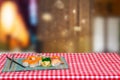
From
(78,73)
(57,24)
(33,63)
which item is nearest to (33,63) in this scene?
(33,63)

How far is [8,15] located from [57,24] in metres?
0.61

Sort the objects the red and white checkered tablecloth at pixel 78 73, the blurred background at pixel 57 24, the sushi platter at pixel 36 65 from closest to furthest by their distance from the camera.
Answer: the red and white checkered tablecloth at pixel 78 73 → the sushi platter at pixel 36 65 → the blurred background at pixel 57 24

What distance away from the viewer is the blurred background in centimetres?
323

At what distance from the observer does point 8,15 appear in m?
3.26

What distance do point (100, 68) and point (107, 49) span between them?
181cm

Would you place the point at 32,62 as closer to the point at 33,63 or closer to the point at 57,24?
the point at 33,63

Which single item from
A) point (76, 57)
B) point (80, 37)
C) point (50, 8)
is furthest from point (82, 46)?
point (76, 57)

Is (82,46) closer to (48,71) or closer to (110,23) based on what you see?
(110,23)

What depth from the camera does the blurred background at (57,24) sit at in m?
3.23

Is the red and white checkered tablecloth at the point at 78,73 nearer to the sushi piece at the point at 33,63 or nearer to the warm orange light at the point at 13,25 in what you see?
the sushi piece at the point at 33,63

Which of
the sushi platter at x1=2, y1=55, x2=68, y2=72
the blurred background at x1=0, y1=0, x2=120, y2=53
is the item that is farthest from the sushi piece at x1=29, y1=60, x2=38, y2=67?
the blurred background at x1=0, y1=0, x2=120, y2=53

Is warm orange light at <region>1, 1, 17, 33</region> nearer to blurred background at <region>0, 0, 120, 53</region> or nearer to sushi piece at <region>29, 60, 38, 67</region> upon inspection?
blurred background at <region>0, 0, 120, 53</region>

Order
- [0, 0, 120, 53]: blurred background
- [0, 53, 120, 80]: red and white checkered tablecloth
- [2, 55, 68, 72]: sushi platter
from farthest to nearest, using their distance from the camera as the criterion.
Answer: [0, 0, 120, 53]: blurred background
[2, 55, 68, 72]: sushi platter
[0, 53, 120, 80]: red and white checkered tablecloth

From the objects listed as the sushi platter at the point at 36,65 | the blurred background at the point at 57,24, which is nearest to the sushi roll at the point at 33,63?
the sushi platter at the point at 36,65
